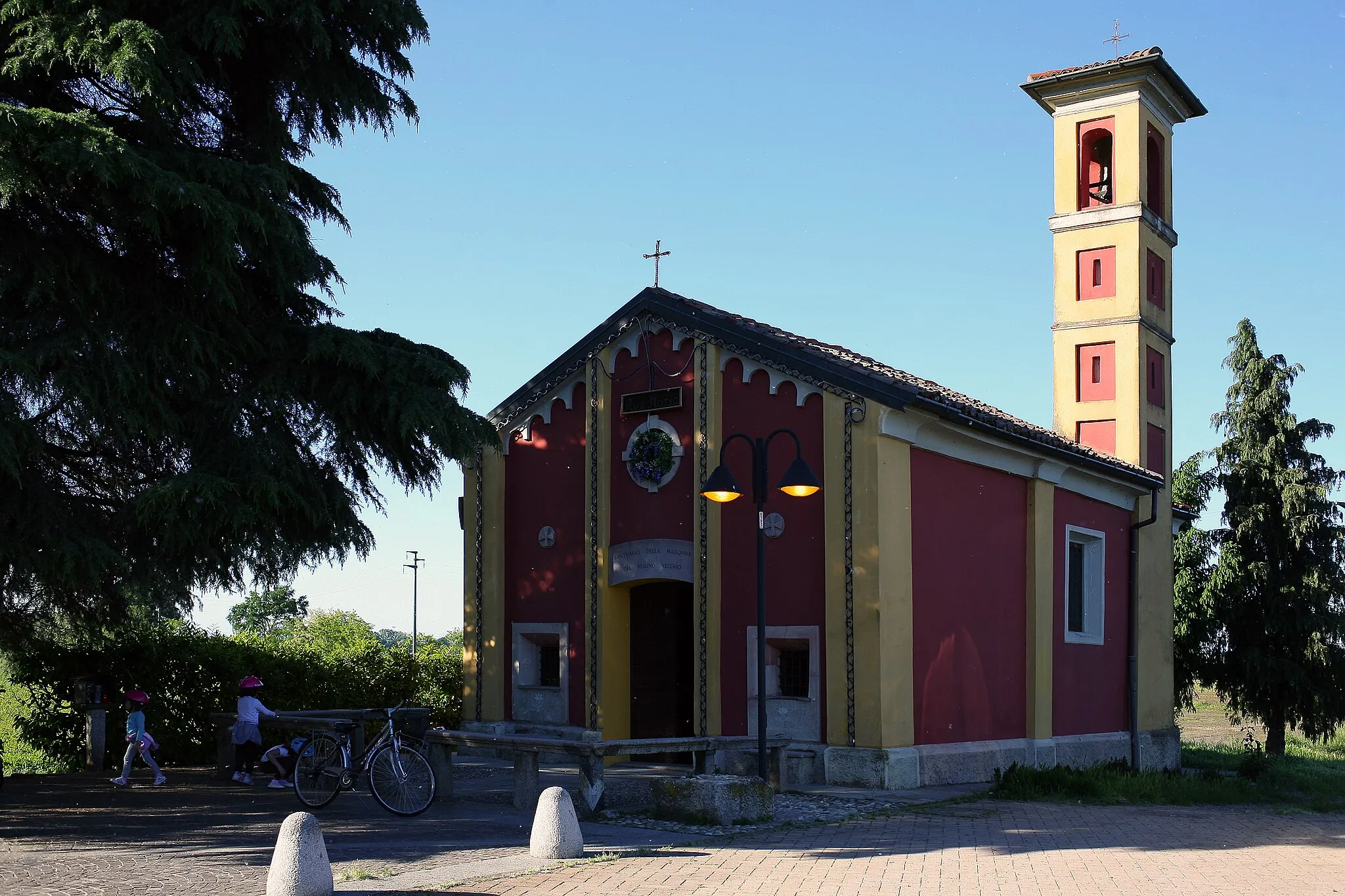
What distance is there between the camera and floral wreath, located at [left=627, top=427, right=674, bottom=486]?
16.5m

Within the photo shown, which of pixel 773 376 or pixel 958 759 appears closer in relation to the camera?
pixel 958 759

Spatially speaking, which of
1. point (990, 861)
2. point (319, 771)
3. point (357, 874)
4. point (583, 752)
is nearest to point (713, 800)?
point (583, 752)

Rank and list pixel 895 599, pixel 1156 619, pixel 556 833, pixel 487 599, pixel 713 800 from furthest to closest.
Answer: pixel 1156 619 → pixel 487 599 → pixel 895 599 → pixel 713 800 → pixel 556 833

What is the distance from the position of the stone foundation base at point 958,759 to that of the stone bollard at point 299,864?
7.59 metres

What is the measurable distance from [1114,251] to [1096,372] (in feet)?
6.77

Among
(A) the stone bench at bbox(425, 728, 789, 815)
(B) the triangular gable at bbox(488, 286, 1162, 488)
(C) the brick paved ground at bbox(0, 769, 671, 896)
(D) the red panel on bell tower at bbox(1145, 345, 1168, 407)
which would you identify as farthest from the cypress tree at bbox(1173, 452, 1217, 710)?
(C) the brick paved ground at bbox(0, 769, 671, 896)

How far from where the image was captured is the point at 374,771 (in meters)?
11.8

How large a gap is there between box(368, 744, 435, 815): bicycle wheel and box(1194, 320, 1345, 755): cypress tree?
17.9 metres

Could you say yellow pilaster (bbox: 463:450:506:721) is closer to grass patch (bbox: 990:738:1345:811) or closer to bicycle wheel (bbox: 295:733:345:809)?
bicycle wheel (bbox: 295:733:345:809)

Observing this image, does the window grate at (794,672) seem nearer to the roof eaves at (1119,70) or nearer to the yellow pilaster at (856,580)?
the yellow pilaster at (856,580)

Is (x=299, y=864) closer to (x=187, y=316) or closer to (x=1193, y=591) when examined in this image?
(x=187, y=316)

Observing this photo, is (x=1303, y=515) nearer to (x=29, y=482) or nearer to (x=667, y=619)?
(x=667, y=619)

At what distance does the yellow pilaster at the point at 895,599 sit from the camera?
14.4 metres

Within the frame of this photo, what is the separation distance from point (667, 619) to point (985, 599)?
13.4ft
